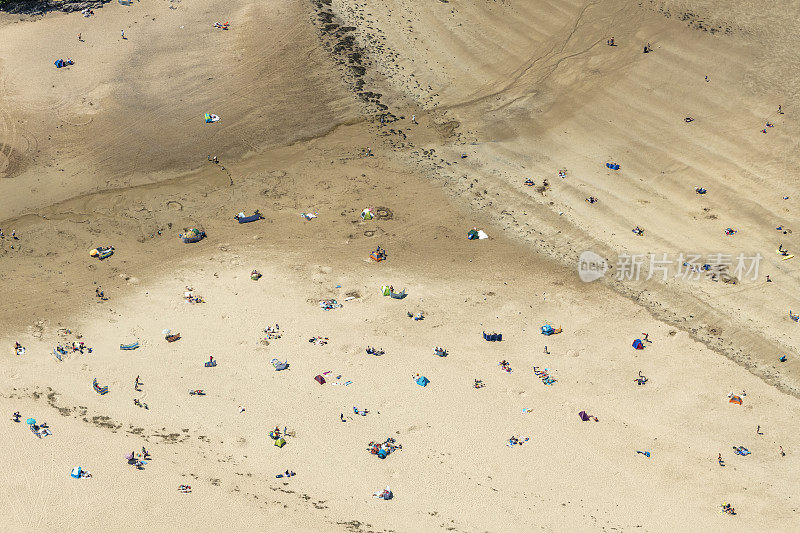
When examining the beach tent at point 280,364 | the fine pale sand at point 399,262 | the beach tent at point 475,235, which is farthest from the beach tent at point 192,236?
the beach tent at point 475,235

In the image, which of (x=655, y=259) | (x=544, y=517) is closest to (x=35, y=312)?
(x=544, y=517)

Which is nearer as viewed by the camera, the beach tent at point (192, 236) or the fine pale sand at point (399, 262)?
the fine pale sand at point (399, 262)

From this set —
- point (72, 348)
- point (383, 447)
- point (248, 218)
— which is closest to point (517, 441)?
point (383, 447)

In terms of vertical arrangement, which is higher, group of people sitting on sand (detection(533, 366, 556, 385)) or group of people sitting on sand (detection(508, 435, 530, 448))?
group of people sitting on sand (detection(533, 366, 556, 385))

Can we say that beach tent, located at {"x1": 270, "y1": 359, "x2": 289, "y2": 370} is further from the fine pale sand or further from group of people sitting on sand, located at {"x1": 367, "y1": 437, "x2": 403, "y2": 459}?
group of people sitting on sand, located at {"x1": 367, "y1": 437, "x2": 403, "y2": 459}

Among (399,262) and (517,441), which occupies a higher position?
(399,262)

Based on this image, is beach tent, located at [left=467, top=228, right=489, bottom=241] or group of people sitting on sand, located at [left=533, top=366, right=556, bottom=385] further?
beach tent, located at [left=467, top=228, right=489, bottom=241]

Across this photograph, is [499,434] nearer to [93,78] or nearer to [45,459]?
[45,459]

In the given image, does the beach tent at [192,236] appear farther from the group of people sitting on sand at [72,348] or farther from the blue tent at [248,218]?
the group of people sitting on sand at [72,348]

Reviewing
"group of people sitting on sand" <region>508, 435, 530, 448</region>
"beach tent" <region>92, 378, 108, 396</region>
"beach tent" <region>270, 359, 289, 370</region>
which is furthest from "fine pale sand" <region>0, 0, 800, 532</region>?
"beach tent" <region>92, 378, 108, 396</region>

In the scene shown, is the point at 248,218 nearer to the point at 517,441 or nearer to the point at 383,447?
the point at 383,447
